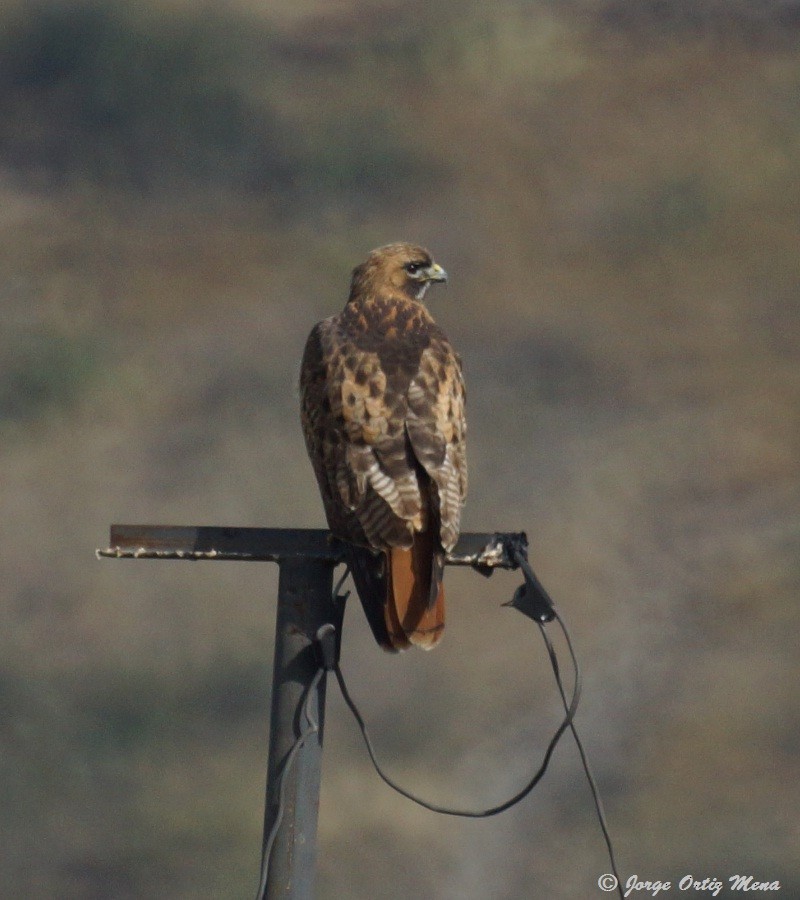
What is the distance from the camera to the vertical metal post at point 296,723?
2.23 m

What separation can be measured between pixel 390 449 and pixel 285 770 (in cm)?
70

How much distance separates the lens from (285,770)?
222 centimetres

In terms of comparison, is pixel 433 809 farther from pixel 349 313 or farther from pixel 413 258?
pixel 413 258

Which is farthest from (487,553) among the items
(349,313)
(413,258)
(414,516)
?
(413,258)

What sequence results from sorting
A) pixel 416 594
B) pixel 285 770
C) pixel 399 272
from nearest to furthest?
1. pixel 285 770
2. pixel 416 594
3. pixel 399 272

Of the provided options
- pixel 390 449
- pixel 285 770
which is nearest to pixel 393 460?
pixel 390 449

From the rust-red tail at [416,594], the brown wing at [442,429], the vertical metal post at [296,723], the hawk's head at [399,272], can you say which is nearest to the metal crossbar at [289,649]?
the vertical metal post at [296,723]

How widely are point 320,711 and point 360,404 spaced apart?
721mm

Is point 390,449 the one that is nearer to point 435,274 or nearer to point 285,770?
point 285,770

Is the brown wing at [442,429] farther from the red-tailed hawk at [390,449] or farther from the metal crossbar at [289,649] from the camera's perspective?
the metal crossbar at [289,649]

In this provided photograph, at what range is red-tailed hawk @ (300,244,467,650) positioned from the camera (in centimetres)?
246

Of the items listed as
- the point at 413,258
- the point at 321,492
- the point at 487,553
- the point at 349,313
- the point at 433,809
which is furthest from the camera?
the point at 413,258

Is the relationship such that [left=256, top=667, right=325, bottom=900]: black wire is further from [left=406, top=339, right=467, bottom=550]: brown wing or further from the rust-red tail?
[left=406, top=339, right=467, bottom=550]: brown wing

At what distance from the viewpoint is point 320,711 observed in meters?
2.28
